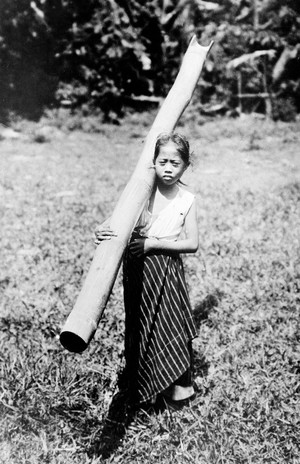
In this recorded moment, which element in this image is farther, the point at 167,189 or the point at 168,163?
the point at 167,189

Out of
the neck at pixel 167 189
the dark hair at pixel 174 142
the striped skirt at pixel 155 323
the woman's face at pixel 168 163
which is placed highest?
the dark hair at pixel 174 142

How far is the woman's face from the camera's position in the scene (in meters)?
2.20

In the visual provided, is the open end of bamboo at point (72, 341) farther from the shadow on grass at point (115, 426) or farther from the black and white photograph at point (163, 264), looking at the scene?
the shadow on grass at point (115, 426)

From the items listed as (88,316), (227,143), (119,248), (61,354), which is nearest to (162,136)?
(119,248)

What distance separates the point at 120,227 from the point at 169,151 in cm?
41

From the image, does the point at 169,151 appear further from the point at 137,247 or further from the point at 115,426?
the point at 115,426

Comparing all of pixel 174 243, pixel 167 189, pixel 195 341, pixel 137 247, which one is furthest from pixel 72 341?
pixel 195 341

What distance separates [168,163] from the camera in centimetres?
222

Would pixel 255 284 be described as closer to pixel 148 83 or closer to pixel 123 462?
pixel 123 462

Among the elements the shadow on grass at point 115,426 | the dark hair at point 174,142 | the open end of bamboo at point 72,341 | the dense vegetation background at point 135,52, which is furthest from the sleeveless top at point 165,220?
the dense vegetation background at point 135,52

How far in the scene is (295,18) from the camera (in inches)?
360

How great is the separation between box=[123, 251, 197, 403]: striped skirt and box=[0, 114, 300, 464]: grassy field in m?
0.24

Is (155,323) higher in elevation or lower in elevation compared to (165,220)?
lower

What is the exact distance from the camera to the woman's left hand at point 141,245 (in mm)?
2273
